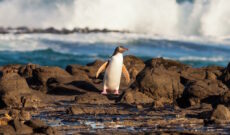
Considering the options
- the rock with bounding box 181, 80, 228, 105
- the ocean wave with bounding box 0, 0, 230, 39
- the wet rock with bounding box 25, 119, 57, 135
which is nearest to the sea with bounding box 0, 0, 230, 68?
the ocean wave with bounding box 0, 0, 230, 39

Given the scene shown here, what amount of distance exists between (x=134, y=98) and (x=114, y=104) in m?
0.41

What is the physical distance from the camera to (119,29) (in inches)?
1544

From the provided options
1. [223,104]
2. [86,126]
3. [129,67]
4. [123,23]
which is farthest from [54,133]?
[123,23]

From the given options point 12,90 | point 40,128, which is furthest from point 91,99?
point 40,128

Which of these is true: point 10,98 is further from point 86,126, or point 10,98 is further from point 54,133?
point 54,133

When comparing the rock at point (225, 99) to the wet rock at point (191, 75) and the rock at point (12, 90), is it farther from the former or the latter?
the rock at point (12, 90)

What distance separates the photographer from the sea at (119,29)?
28.8m

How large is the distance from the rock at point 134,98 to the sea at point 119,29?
13.5 metres

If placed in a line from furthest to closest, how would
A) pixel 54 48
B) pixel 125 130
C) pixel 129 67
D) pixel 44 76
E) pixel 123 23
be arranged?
pixel 123 23
pixel 54 48
pixel 129 67
pixel 44 76
pixel 125 130

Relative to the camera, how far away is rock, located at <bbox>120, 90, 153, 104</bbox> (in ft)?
38.9

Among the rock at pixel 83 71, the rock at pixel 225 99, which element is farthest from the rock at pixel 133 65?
the rock at pixel 225 99

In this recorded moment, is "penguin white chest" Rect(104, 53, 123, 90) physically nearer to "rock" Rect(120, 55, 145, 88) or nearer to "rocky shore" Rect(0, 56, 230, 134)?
"rocky shore" Rect(0, 56, 230, 134)

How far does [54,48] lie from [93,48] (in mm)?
1641

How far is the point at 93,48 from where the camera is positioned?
1210 inches
